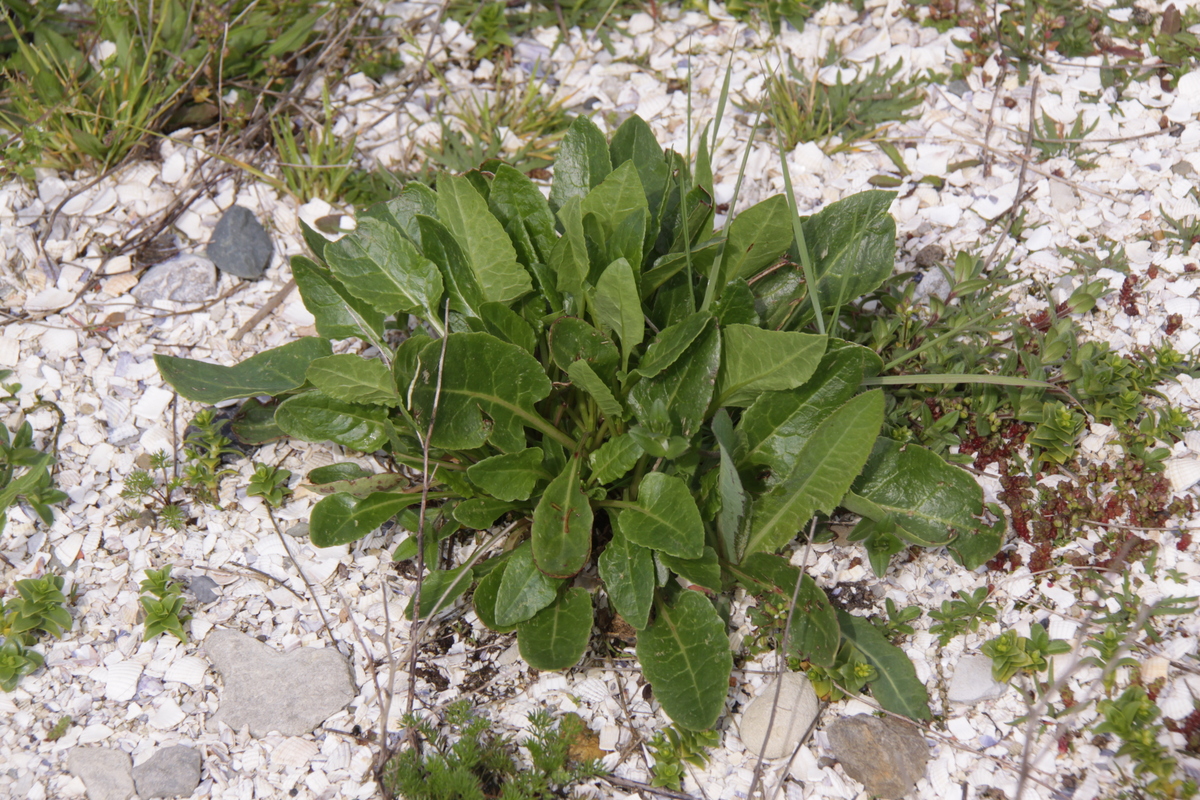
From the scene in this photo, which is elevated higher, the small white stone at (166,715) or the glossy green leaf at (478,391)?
the glossy green leaf at (478,391)

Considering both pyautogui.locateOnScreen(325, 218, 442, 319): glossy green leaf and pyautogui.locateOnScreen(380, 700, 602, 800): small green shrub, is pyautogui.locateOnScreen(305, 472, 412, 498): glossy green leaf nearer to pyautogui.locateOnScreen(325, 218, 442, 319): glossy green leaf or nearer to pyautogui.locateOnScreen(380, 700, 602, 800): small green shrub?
pyautogui.locateOnScreen(325, 218, 442, 319): glossy green leaf

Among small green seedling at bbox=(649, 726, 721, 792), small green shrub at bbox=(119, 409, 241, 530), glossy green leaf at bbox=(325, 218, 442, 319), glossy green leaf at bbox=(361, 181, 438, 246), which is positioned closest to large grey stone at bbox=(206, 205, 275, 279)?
small green shrub at bbox=(119, 409, 241, 530)

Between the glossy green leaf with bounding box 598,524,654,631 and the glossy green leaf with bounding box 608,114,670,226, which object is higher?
the glossy green leaf with bounding box 608,114,670,226

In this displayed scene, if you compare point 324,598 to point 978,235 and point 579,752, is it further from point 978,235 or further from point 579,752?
point 978,235

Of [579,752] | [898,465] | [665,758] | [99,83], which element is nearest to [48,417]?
[99,83]

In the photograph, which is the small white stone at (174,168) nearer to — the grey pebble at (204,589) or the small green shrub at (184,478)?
the small green shrub at (184,478)

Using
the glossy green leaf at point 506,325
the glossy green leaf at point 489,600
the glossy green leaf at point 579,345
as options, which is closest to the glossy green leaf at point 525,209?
the glossy green leaf at point 506,325
